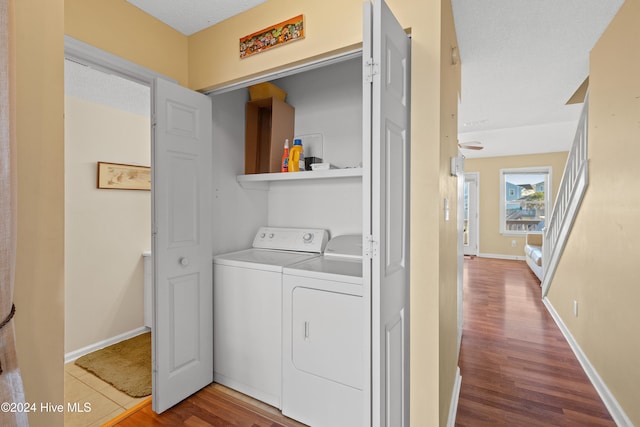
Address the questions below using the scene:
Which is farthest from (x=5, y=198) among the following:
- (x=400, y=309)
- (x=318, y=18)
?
(x=318, y=18)

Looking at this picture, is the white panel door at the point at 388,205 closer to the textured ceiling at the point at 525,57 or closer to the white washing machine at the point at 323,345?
the white washing machine at the point at 323,345

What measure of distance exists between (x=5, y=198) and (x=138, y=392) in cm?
208

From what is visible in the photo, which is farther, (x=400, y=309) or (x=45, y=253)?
(x=400, y=309)

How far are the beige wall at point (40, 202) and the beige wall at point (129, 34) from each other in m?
1.03

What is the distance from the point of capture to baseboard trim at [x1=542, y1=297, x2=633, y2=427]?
5.99 feet

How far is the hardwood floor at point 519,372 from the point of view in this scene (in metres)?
1.93

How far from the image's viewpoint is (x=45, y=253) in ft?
2.48

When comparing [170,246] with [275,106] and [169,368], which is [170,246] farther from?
[275,106]

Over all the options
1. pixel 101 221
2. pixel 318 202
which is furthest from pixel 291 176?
pixel 101 221

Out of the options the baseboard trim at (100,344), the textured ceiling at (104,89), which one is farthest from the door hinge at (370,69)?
the baseboard trim at (100,344)

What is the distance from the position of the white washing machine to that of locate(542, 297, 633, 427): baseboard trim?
159 centimetres

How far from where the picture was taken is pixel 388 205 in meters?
1.17

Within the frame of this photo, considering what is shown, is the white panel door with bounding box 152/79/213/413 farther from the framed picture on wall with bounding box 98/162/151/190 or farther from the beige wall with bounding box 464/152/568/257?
the beige wall with bounding box 464/152/568/257

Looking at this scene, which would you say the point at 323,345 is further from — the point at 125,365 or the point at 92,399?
the point at 125,365
